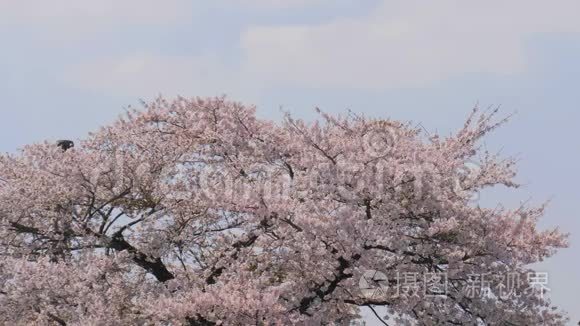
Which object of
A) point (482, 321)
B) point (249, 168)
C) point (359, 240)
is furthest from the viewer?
point (249, 168)

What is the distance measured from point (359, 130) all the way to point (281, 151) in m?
1.55

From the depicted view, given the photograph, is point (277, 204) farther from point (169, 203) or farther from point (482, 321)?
point (482, 321)

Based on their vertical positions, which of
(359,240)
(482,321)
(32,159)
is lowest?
(482,321)

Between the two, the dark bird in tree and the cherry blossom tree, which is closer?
the cherry blossom tree

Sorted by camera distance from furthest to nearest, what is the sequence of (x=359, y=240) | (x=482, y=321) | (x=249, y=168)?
1. (x=249, y=168)
2. (x=482, y=321)
3. (x=359, y=240)

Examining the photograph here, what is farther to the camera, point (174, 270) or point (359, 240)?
point (174, 270)

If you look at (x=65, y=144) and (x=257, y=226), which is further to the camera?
(x=65, y=144)

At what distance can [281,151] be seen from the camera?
16984 mm

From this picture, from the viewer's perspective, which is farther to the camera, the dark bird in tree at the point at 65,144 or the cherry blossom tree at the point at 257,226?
Result: the dark bird in tree at the point at 65,144

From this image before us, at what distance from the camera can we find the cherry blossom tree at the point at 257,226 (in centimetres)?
1497

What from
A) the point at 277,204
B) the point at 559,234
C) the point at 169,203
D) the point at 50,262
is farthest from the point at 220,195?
the point at 559,234

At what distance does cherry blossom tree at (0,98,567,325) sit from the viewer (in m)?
15.0

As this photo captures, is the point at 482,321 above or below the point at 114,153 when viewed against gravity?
below

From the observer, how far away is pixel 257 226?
16781 millimetres
